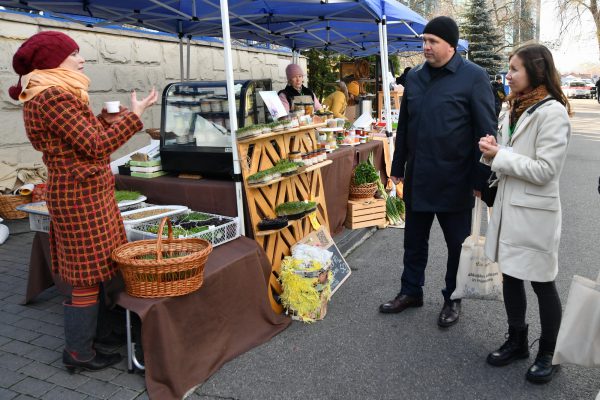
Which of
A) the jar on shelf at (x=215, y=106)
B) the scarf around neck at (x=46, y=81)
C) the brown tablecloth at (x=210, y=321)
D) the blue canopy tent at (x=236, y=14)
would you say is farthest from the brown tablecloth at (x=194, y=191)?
the blue canopy tent at (x=236, y=14)

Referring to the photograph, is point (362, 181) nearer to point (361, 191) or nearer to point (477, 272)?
point (361, 191)

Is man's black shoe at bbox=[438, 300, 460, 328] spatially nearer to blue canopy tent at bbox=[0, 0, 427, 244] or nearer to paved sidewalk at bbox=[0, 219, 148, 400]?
paved sidewalk at bbox=[0, 219, 148, 400]

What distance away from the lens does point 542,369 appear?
9.52ft

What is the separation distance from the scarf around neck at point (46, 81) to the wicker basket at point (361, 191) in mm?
3850

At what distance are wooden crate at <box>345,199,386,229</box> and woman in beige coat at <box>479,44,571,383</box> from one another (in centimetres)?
308

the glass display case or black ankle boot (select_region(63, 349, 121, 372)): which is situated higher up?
the glass display case

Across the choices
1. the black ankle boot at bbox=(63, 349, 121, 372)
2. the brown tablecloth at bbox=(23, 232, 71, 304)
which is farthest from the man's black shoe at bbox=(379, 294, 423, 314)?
the brown tablecloth at bbox=(23, 232, 71, 304)

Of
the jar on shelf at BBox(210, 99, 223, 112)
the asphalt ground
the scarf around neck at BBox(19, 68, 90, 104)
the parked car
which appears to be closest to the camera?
the scarf around neck at BBox(19, 68, 90, 104)

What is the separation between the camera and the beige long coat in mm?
2635

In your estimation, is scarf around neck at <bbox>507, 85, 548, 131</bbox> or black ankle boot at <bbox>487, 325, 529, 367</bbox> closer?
scarf around neck at <bbox>507, 85, 548, 131</bbox>

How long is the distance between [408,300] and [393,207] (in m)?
2.76

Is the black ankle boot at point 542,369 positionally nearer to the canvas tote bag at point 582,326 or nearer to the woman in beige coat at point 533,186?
the woman in beige coat at point 533,186

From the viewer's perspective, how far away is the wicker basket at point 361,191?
6066 mm

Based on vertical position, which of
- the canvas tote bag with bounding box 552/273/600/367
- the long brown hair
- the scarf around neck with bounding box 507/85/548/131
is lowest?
the canvas tote bag with bounding box 552/273/600/367
